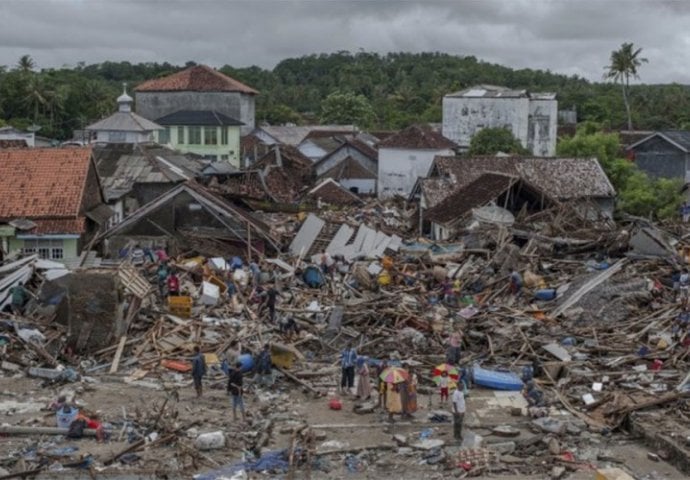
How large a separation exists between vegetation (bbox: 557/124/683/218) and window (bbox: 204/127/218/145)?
23685mm

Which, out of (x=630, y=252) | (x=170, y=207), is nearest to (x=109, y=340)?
(x=170, y=207)

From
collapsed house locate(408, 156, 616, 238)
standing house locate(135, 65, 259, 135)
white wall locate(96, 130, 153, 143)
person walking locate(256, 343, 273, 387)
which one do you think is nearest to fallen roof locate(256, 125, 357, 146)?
standing house locate(135, 65, 259, 135)

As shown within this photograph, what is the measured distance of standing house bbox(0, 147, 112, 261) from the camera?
2819 cm

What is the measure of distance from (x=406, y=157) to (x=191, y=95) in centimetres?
2090

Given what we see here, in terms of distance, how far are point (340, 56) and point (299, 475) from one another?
15196 centimetres

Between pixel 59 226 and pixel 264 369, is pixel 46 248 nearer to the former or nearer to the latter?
pixel 59 226

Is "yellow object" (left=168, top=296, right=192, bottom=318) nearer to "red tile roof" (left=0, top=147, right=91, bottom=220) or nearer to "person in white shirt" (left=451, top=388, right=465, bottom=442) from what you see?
"red tile roof" (left=0, top=147, right=91, bottom=220)

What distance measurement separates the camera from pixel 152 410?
16859 mm

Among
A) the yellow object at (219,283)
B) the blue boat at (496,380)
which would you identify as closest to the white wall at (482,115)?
the yellow object at (219,283)

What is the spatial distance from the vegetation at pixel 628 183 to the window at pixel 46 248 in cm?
2472

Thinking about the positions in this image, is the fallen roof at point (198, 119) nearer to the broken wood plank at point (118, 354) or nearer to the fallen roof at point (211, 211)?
the fallen roof at point (211, 211)

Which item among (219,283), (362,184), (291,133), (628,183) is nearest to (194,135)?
(362,184)

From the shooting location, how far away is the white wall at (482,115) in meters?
70.1

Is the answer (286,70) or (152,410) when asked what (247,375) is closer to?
(152,410)
